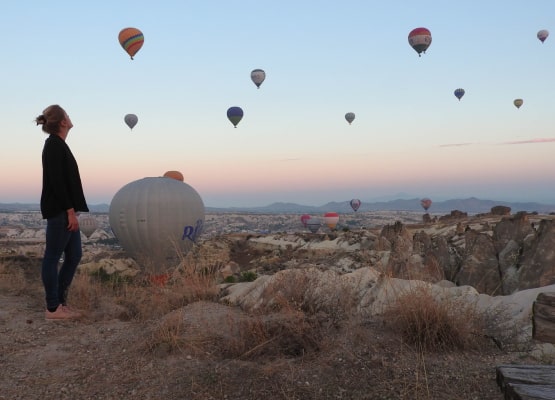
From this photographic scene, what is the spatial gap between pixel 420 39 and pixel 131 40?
21223 millimetres

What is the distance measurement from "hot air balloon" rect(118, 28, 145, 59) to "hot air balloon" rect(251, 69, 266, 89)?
12228 mm

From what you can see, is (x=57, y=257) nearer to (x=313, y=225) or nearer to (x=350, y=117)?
(x=350, y=117)

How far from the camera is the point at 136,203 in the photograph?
25.3 m

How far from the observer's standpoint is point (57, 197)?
15.1ft

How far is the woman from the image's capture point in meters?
4.59

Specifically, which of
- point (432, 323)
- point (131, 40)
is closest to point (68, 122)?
point (432, 323)

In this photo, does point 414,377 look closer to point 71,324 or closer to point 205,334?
point 205,334

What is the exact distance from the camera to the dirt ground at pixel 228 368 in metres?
3.13

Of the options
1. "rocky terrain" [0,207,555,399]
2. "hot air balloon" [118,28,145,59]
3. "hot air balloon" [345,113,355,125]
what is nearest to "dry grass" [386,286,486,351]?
"rocky terrain" [0,207,555,399]

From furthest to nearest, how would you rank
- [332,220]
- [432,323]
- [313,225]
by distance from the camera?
1. [313,225]
2. [332,220]
3. [432,323]

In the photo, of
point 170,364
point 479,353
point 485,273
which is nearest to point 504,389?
point 479,353

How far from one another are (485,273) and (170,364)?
433 inches

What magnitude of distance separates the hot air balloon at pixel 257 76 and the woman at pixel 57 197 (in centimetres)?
4037

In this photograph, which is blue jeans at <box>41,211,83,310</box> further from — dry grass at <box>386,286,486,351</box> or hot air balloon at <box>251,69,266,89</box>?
hot air balloon at <box>251,69,266,89</box>
